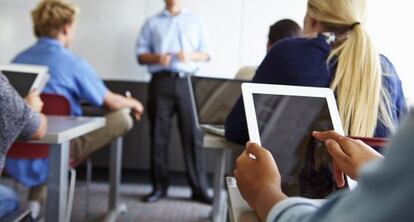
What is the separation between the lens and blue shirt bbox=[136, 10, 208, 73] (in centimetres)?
343

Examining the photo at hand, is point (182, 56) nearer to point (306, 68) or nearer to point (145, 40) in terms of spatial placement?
point (145, 40)

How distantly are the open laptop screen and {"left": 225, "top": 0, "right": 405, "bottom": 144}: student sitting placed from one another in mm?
389

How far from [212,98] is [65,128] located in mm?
532

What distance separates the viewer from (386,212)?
1.09 ft

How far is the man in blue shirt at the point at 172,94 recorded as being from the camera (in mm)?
3234

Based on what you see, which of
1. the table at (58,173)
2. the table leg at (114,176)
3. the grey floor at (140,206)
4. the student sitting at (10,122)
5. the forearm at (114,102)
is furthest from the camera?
the grey floor at (140,206)

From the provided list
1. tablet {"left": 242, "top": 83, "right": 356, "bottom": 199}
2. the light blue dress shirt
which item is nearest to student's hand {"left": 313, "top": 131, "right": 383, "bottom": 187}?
tablet {"left": 242, "top": 83, "right": 356, "bottom": 199}

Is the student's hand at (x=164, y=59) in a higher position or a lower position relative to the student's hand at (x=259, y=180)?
lower

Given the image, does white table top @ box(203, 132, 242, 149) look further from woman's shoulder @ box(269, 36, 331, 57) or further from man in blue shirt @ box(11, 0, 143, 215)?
man in blue shirt @ box(11, 0, 143, 215)

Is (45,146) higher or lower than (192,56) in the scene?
lower

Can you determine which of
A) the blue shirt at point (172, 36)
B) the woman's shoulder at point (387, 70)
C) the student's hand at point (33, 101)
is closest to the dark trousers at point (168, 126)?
the blue shirt at point (172, 36)

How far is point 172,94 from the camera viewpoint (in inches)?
127

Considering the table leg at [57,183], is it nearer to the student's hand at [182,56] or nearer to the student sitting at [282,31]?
the student sitting at [282,31]

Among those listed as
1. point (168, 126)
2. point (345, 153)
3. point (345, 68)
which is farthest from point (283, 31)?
point (168, 126)
